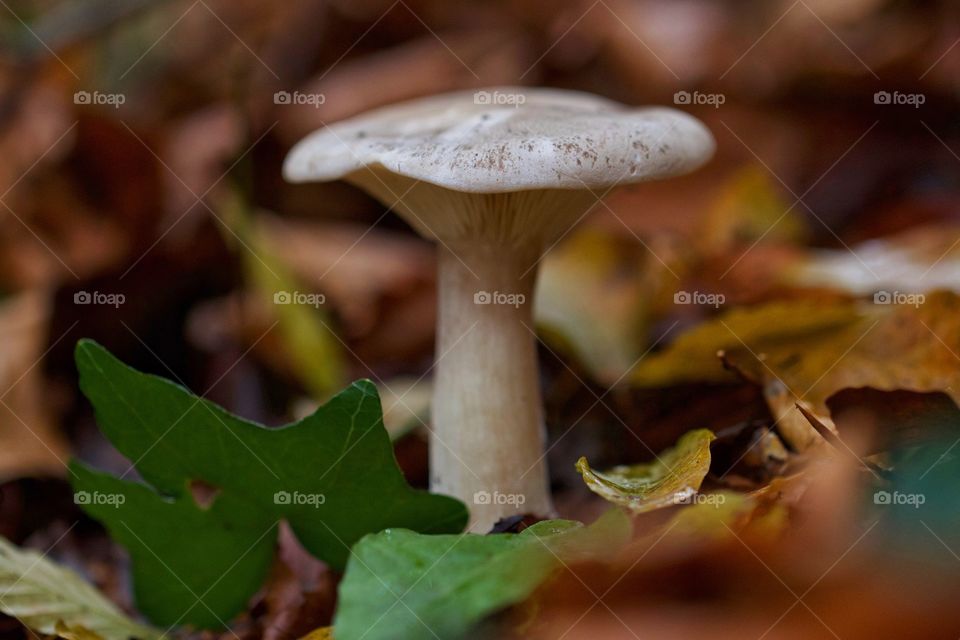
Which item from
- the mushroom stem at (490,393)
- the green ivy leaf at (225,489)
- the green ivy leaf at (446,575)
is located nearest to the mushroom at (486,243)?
the mushroom stem at (490,393)

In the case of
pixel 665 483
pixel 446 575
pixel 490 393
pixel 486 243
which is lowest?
pixel 446 575

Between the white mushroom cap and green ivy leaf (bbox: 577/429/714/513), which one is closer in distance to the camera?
green ivy leaf (bbox: 577/429/714/513)

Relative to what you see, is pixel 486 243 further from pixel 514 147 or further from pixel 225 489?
pixel 225 489

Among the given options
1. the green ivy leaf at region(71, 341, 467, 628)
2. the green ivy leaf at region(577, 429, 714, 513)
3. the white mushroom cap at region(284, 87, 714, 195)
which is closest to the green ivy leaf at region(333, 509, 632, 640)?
the green ivy leaf at region(577, 429, 714, 513)

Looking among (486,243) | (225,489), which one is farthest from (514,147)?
(225,489)

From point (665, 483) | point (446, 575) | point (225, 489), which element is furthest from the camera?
point (225, 489)

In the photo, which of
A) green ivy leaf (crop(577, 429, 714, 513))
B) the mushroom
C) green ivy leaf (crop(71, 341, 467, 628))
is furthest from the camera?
the mushroom

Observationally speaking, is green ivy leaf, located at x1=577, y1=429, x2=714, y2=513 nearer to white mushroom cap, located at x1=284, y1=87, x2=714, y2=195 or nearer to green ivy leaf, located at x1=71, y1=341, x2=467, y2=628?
green ivy leaf, located at x1=71, y1=341, x2=467, y2=628
